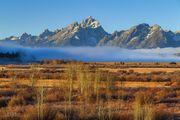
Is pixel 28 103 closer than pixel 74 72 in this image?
Yes

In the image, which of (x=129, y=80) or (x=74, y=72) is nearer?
(x=74, y=72)

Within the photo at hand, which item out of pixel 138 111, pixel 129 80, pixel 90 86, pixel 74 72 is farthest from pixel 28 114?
pixel 129 80

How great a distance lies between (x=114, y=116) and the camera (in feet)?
93.1

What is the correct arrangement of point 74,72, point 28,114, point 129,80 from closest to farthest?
point 28,114
point 74,72
point 129,80

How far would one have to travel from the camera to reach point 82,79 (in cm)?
4125

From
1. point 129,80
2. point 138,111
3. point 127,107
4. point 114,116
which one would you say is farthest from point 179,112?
point 129,80

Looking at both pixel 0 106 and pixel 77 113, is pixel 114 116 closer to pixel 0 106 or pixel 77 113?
pixel 77 113

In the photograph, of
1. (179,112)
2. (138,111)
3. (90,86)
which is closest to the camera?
(138,111)

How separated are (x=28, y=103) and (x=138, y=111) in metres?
12.6

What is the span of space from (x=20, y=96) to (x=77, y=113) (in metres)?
9.51

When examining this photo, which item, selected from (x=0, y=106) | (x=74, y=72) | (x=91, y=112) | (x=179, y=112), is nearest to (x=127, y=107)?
(x=179, y=112)

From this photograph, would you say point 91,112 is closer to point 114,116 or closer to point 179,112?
point 114,116

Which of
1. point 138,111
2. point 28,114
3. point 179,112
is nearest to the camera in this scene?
point 138,111

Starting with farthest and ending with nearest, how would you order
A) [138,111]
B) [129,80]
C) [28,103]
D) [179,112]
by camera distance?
1. [129,80]
2. [28,103]
3. [179,112]
4. [138,111]
